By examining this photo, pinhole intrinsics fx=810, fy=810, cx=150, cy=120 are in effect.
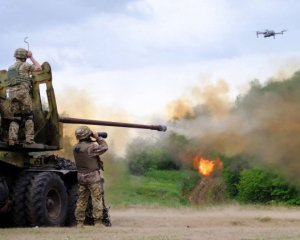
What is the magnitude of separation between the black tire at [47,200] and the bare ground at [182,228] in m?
0.88

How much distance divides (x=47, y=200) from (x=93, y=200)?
98 cm

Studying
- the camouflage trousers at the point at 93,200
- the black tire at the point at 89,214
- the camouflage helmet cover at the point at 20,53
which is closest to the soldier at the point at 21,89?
the camouflage helmet cover at the point at 20,53

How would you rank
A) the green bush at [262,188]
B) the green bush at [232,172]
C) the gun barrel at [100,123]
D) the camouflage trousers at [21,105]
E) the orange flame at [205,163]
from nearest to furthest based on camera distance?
the camouflage trousers at [21,105] < the gun barrel at [100,123] < the orange flame at [205,163] < the green bush at [232,172] < the green bush at [262,188]

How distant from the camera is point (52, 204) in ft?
56.0

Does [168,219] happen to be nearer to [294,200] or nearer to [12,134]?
[12,134]

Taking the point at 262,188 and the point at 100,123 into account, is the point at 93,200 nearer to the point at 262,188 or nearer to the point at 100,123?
the point at 100,123

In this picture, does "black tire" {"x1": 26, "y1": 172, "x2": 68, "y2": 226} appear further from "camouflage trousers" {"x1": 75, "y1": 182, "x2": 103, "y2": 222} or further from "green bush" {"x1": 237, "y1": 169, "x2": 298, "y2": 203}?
"green bush" {"x1": 237, "y1": 169, "x2": 298, "y2": 203}

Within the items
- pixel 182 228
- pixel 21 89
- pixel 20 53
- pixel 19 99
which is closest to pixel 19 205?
pixel 19 99

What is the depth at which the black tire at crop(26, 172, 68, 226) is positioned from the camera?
1625 cm

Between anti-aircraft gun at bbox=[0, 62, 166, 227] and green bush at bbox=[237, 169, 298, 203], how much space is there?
107ft

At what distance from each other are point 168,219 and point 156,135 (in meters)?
6.19

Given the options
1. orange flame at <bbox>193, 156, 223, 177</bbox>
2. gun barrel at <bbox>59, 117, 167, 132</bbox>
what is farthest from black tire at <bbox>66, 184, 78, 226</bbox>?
orange flame at <bbox>193, 156, 223, 177</bbox>

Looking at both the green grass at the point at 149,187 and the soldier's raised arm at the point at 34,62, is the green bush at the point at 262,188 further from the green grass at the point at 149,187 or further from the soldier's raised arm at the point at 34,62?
the soldier's raised arm at the point at 34,62

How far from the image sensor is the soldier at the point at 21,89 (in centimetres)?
1670
